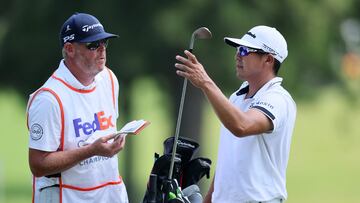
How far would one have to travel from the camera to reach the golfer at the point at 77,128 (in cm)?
668

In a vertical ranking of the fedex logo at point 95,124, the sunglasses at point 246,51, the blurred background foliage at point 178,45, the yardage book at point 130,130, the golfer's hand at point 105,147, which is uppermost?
the blurred background foliage at point 178,45

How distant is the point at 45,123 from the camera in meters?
6.67

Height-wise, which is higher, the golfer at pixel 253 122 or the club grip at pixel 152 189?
the golfer at pixel 253 122

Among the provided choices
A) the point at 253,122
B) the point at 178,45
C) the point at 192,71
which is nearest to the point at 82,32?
the point at 192,71

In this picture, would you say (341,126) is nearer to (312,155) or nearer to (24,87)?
(24,87)

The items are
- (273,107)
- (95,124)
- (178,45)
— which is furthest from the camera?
(178,45)

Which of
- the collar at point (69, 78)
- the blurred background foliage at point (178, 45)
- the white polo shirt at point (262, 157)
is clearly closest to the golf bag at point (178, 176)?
the white polo shirt at point (262, 157)

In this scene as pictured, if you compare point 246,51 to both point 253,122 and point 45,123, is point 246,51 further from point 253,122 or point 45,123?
point 45,123

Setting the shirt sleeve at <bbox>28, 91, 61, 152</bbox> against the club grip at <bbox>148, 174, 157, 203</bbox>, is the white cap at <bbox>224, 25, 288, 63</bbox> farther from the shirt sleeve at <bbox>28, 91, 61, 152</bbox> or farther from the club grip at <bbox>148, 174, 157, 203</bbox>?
the shirt sleeve at <bbox>28, 91, 61, 152</bbox>

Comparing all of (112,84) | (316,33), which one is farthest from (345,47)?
(112,84)

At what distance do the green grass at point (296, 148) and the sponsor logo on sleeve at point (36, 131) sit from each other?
1366 cm

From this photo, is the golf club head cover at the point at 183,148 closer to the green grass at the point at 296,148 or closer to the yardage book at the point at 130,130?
the yardage book at the point at 130,130

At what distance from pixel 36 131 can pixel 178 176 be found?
3.35 feet

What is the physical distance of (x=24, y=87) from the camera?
20391mm
